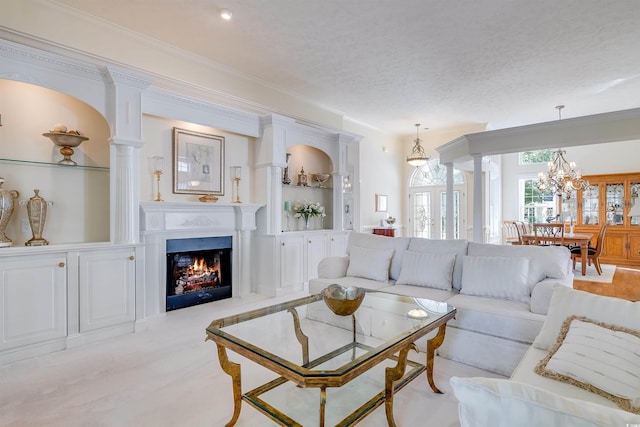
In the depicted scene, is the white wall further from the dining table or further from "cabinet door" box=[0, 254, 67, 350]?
"cabinet door" box=[0, 254, 67, 350]

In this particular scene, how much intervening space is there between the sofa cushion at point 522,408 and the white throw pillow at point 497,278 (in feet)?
7.92

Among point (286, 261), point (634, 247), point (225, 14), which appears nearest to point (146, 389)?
point (286, 261)

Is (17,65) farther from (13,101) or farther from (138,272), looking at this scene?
(138,272)

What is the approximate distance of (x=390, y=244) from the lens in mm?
3801

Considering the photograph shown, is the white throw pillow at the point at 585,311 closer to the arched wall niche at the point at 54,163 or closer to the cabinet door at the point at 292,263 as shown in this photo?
the cabinet door at the point at 292,263

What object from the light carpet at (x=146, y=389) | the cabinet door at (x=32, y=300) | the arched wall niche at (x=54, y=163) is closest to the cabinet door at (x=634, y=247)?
the light carpet at (x=146, y=389)

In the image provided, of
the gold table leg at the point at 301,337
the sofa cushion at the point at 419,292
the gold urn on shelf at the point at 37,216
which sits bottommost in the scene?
the gold table leg at the point at 301,337

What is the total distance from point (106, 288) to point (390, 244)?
118 inches

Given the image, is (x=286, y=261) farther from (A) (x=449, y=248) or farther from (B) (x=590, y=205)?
(B) (x=590, y=205)

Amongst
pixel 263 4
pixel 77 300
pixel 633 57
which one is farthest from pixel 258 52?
pixel 633 57

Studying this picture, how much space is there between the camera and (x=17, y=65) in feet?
9.41

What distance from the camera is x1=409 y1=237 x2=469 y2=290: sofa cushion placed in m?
3.28

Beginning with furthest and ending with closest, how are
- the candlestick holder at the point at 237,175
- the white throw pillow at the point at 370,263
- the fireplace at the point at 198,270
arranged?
the candlestick holder at the point at 237,175
the fireplace at the point at 198,270
the white throw pillow at the point at 370,263

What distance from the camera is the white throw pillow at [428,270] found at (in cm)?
319
